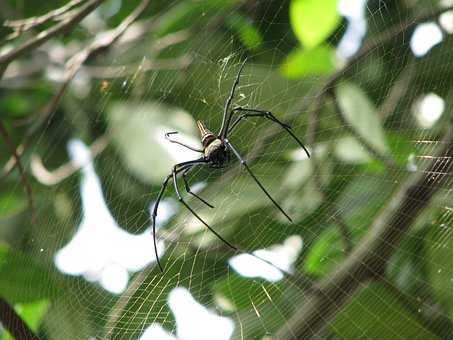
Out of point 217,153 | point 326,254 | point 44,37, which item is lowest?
point 326,254

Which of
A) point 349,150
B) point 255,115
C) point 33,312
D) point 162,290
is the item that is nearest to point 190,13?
point 349,150

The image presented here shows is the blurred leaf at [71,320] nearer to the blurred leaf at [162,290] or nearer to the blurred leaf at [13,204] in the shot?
the blurred leaf at [162,290]

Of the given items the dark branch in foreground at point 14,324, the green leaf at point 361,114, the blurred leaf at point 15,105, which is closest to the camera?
the dark branch in foreground at point 14,324

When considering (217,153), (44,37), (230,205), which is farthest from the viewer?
(44,37)

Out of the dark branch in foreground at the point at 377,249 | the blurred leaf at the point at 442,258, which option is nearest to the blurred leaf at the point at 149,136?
the dark branch in foreground at the point at 377,249

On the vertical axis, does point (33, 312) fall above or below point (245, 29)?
below

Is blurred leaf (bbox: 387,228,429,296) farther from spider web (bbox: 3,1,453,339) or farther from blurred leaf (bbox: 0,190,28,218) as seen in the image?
blurred leaf (bbox: 0,190,28,218)

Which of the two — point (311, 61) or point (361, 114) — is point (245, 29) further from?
point (361, 114)

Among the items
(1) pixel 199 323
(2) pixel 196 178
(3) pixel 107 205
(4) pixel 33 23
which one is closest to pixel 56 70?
(4) pixel 33 23
